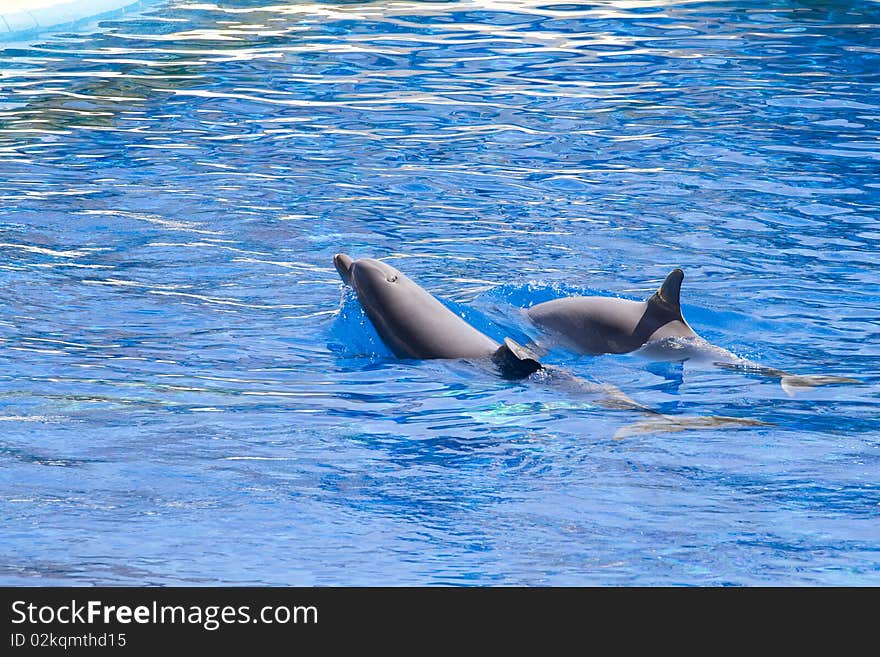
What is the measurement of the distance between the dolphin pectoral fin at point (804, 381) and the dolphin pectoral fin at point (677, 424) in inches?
22.2

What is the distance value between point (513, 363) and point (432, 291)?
198 cm

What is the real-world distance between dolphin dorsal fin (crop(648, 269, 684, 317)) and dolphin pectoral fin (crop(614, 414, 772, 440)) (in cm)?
112

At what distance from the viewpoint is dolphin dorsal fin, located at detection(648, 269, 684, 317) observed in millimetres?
6836

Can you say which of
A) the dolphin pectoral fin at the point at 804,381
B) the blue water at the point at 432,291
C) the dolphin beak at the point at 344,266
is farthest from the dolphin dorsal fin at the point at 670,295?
the dolphin beak at the point at 344,266

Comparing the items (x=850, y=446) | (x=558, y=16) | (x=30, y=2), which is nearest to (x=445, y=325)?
(x=850, y=446)

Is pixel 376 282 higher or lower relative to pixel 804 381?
higher

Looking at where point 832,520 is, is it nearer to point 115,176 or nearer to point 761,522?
point 761,522

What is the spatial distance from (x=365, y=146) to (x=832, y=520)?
821 cm

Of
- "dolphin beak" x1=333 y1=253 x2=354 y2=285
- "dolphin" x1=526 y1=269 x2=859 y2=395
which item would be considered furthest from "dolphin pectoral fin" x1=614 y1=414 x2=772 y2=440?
"dolphin beak" x1=333 y1=253 x2=354 y2=285

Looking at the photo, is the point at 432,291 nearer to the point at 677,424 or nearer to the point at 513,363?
the point at 513,363

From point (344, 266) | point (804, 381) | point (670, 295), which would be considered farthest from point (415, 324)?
point (804, 381)

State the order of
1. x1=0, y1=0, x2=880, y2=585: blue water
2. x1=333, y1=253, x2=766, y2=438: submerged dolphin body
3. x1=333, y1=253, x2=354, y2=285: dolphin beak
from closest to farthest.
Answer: x1=0, y1=0, x2=880, y2=585: blue water → x1=333, y1=253, x2=766, y2=438: submerged dolphin body → x1=333, y1=253, x2=354, y2=285: dolphin beak

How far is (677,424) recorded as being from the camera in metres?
5.75

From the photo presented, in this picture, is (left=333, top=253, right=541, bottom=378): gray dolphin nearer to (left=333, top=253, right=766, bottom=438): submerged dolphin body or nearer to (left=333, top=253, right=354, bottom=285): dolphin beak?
(left=333, top=253, right=766, bottom=438): submerged dolphin body
